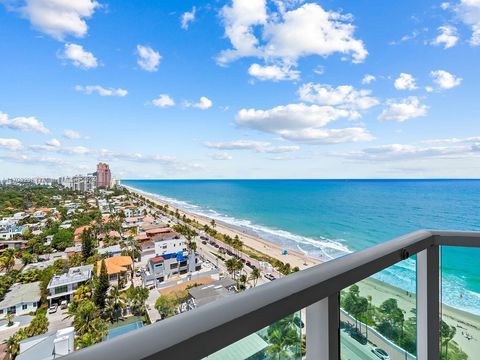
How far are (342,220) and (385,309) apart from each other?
24.0 metres

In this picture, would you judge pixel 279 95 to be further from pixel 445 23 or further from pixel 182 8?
pixel 182 8

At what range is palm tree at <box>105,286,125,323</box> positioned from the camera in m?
4.51

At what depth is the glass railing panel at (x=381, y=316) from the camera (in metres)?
0.66

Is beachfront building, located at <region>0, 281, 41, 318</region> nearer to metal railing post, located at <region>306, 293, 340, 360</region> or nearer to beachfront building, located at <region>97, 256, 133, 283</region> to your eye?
beachfront building, located at <region>97, 256, 133, 283</region>

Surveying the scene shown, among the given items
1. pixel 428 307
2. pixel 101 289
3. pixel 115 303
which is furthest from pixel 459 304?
pixel 101 289

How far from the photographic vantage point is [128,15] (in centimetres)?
423

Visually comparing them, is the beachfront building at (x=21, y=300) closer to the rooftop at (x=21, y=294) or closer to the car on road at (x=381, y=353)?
the rooftop at (x=21, y=294)

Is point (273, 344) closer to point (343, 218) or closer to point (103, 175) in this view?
point (103, 175)

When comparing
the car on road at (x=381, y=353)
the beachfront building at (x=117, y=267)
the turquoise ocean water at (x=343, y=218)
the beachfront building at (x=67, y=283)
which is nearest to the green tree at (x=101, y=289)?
the beachfront building at (x=67, y=283)

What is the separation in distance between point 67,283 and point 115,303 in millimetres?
876

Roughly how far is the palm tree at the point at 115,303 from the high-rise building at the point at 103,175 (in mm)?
4026

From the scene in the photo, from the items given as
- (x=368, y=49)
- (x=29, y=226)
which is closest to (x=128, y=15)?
(x=29, y=226)

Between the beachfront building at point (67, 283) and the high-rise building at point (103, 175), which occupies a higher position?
the high-rise building at point (103, 175)

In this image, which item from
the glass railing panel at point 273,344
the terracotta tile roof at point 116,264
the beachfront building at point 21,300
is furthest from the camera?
the terracotta tile roof at point 116,264
